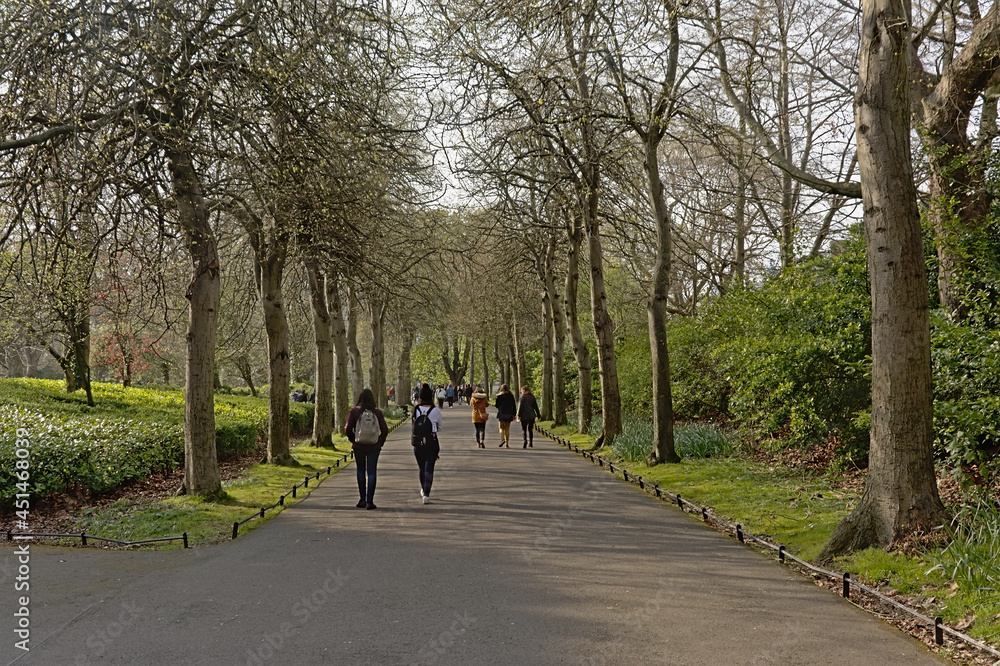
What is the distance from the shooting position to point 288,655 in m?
4.94

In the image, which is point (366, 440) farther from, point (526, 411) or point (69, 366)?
point (69, 366)

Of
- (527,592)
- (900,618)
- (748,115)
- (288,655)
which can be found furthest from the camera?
(748,115)

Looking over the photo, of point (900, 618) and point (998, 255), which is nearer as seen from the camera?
point (900, 618)

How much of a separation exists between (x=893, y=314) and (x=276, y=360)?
12830 mm

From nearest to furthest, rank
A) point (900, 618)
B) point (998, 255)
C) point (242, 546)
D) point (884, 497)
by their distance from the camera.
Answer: point (900, 618) → point (884, 497) → point (242, 546) → point (998, 255)

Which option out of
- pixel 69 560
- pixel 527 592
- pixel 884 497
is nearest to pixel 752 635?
pixel 527 592

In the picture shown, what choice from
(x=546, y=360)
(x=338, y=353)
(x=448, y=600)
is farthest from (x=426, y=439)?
(x=546, y=360)

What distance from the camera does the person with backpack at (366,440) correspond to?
11344 mm

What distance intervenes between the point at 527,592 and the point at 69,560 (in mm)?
5034

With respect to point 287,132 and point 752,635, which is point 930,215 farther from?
point 287,132

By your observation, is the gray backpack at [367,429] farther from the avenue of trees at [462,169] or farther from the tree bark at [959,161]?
the tree bark at [959,161]

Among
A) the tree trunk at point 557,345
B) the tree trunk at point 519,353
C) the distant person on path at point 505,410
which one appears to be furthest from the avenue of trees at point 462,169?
the tree trunk at point 519,353

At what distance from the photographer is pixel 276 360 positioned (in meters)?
16.8

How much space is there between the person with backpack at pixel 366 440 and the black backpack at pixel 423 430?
0.58 meters
